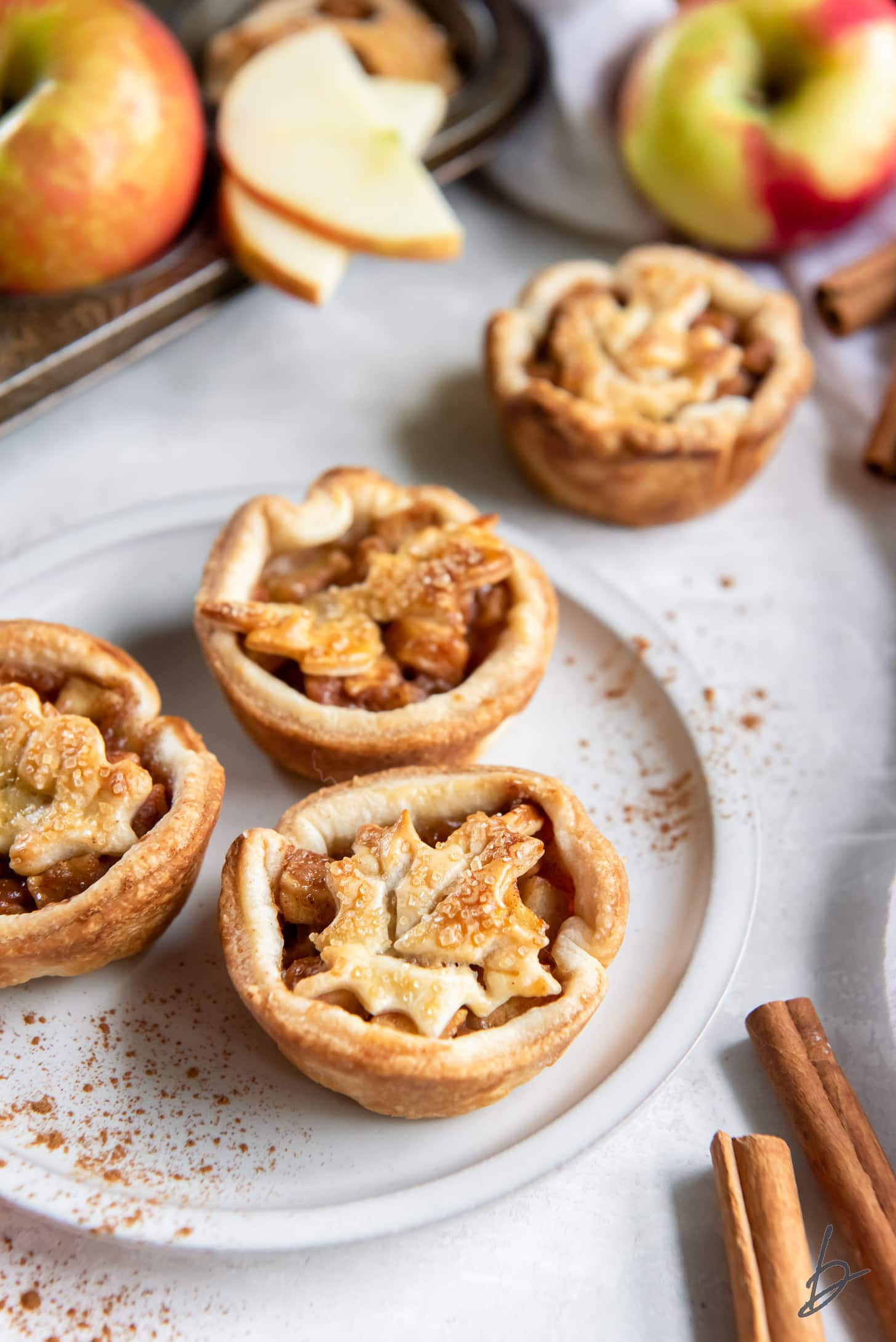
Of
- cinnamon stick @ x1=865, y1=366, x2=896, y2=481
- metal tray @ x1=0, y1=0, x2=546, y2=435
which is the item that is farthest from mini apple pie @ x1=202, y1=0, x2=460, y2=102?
cinnamon stick @ x1=865, y1=366, x2=896, y2=481

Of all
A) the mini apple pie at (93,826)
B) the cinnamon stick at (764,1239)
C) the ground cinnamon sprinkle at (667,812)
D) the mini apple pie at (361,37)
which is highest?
the mini apple pie at (361,37)

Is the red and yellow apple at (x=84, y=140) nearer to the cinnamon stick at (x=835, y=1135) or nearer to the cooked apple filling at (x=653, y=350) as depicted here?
the cooked apple filling at (x=653, y=350)

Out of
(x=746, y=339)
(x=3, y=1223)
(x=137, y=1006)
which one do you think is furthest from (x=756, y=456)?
(x=3, y=1223)

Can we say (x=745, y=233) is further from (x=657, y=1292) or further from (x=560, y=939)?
(x=657, y=1292)

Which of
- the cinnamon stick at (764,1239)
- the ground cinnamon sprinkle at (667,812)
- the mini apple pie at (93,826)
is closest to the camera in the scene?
the cinnamon stick at (764,1239)

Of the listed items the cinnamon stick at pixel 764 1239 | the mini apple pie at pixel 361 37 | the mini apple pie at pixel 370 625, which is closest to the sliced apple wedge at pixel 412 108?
the mini apple pie at pixel 361 37

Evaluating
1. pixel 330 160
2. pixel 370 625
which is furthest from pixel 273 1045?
pixel 330 160

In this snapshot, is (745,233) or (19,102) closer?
(19,102)
